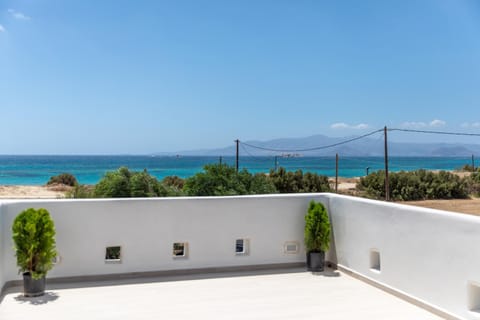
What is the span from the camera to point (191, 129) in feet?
179

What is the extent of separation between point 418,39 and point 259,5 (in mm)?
12304

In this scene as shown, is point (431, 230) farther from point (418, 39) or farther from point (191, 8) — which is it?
point (418, 39)

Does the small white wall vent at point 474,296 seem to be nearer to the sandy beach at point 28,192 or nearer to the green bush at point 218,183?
the green bush at point 218,183

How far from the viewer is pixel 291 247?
19.8ft

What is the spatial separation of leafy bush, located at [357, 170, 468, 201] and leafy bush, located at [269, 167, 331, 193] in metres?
3.58

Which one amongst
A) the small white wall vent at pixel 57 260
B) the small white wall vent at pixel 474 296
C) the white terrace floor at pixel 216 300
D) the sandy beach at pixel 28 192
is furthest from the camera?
the sandy beach at pixel 28 192

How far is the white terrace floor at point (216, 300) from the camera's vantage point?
409cm

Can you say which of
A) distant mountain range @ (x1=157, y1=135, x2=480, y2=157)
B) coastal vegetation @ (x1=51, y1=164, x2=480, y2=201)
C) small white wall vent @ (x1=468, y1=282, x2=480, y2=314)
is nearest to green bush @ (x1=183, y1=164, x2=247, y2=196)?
coastal vegetation @ (x1=51, y1=164, x2=480, y2=201)

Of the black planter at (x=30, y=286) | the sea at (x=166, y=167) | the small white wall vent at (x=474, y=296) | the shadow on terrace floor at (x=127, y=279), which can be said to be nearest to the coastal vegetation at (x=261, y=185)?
the shadow on terrace floor at (x=127, y=279)

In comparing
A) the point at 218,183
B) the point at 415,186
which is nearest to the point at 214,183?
the point at 218,183

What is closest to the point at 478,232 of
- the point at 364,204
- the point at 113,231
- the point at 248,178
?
the point at 364,204

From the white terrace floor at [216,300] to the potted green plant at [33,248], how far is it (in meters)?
0.18

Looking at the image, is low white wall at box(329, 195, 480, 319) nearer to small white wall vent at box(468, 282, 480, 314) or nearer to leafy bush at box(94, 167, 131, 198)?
small white wall vent at box(468, 282, 480, 314)

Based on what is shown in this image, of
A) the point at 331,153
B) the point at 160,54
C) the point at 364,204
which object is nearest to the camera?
the point at 364,204
